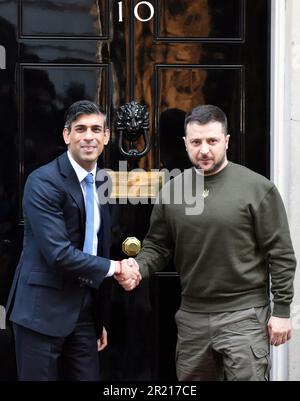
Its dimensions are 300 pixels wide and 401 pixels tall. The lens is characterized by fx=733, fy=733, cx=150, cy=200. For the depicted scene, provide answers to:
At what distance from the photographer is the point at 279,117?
409 cm

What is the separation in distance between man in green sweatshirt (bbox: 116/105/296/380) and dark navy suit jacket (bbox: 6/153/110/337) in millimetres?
470

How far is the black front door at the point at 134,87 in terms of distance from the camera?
13.7ft

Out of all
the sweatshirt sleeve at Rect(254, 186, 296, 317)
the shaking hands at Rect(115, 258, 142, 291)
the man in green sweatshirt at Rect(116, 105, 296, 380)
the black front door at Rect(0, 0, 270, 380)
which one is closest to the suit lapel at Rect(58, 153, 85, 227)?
the shaking hands at Rect(115, 258, 142, 291)

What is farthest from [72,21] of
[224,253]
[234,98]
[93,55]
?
[224,253]

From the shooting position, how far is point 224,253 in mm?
3379

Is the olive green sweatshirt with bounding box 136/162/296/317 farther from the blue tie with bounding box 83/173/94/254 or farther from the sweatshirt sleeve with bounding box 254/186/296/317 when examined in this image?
the blue tie with bounding box 83/173/94/254

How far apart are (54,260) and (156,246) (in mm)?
596

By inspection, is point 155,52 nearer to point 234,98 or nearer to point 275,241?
point 234,98

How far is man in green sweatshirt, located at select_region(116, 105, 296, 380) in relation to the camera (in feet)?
11.1

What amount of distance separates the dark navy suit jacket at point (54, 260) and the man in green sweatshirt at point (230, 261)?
47cm

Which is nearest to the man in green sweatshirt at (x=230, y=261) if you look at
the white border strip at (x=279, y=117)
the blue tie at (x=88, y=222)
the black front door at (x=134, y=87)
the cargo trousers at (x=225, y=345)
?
the cargo trousers at (x=225, y=345)

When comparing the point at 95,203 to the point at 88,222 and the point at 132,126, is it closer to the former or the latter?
the point at 88,222

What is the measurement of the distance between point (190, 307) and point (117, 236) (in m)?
0.89

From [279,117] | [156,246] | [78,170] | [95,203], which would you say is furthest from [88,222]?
A: [279,117]
